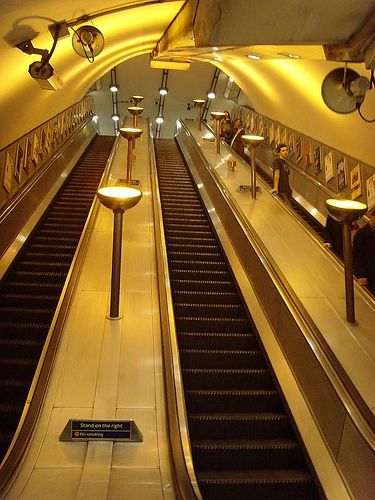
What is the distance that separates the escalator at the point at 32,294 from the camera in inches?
179

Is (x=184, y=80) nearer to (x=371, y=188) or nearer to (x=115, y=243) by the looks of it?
(x=371, y=188)

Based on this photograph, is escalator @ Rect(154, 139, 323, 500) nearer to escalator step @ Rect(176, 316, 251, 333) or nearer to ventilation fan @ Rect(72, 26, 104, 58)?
escalator step @ Rect(176, 316, 251, 333)

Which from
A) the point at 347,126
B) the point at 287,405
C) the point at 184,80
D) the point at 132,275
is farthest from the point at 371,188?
the point at 184,80

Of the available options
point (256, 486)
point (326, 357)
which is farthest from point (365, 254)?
point (256, 486)

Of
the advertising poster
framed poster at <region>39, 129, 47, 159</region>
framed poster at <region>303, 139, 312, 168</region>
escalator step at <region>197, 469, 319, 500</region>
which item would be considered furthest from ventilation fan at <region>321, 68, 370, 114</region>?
the advertising poster

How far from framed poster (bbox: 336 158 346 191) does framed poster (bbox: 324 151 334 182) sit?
34 centimetres

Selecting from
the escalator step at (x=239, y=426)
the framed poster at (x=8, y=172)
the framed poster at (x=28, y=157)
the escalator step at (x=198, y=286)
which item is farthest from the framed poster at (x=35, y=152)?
the escalator step at (x=239, y=426)

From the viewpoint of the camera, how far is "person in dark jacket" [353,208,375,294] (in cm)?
535

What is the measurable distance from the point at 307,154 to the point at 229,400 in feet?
27.2

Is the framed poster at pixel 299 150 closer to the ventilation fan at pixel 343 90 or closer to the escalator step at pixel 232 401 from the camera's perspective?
the ventilation fan at pixel 343 90

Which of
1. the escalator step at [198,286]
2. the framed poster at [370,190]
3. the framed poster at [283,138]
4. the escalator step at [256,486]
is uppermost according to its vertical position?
the framed poster at [283,138]

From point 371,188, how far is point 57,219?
17.3 ft

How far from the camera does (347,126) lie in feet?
29.5

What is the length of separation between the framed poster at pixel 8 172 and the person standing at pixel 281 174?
169 inches
